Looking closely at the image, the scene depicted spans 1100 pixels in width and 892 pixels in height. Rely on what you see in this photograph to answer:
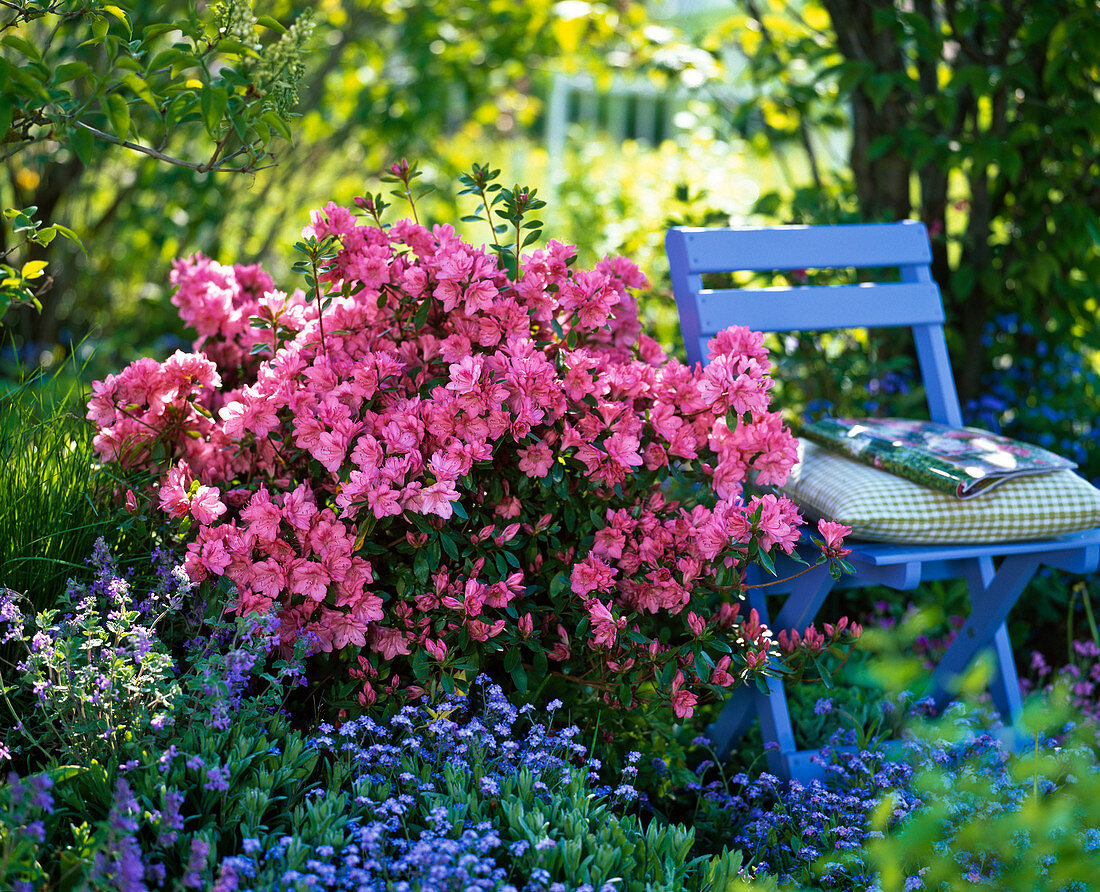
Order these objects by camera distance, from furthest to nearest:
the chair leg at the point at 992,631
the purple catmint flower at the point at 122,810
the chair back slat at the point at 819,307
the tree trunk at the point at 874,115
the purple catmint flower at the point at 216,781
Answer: the tree trunk at the point at 874,115 < the chair back slat at the point at 819,307 < the chair leg at the point at 992,631 < the purple catmint flower at the point at 216,781 < the purple catmint flower at the point at 122,810

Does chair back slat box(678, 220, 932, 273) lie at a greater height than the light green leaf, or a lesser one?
lesser

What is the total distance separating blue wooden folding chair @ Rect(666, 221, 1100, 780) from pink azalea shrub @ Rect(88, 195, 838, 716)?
0.28 meters

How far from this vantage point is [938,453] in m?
2.21

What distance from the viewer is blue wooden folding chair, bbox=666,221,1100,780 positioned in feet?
6.95

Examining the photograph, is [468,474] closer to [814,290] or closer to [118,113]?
[118,113]

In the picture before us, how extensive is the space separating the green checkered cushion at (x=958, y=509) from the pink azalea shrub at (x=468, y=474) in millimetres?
212

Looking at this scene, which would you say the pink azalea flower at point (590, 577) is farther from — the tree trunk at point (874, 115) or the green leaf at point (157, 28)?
the tree trunk at point (874, 115)

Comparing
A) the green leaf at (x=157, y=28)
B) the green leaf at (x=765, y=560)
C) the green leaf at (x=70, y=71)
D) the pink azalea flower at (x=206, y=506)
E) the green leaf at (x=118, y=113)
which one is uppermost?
the green leaf at (x=157, y=28)

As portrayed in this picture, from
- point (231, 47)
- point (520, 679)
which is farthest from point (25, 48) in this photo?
point (520, 679)

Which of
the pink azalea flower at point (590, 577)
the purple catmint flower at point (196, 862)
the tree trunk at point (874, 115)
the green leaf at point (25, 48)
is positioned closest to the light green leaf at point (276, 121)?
the green leaf at point (25, 48)

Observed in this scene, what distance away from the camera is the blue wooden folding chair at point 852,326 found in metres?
2.12

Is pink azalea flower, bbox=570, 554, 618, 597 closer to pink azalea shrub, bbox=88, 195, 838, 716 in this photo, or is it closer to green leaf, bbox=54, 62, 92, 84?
pink azalea shrub, bbox=88, 195, 838, 716

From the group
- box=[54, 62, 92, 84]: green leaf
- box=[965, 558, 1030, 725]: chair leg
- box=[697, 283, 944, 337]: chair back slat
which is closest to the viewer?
box=[54, 62, 92, 84]: green leaf

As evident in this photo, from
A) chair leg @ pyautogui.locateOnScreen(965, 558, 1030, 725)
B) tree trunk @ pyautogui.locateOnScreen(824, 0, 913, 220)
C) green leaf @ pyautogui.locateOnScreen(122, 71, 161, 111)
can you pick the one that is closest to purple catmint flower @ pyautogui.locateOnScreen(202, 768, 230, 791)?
green leaf @ pyautogui.locateOnScreen(122, 71, 161, 111)
